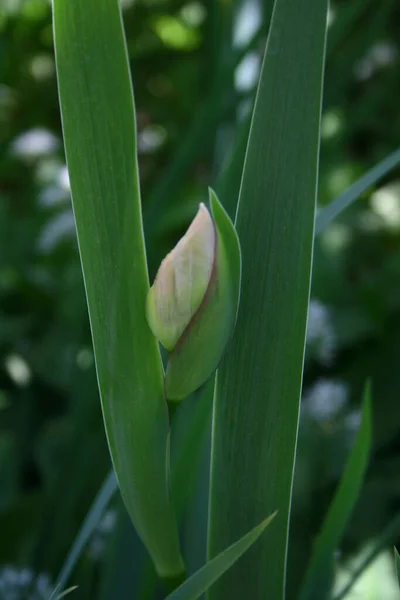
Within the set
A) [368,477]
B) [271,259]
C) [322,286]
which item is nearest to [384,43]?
[322,286]

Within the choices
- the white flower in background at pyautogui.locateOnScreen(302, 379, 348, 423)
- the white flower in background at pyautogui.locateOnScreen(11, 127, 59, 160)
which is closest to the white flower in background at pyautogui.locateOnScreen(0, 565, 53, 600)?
the white flower in background at pyautogui.locateOnScreen(302, 379, 348, 423)

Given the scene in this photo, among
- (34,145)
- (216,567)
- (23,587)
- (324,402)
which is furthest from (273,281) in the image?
(34,145)

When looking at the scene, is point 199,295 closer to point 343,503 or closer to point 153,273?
point 343,503

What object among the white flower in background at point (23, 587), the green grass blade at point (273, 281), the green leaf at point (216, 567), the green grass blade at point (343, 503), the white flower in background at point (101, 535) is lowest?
the white flower in background at point (101, 535)

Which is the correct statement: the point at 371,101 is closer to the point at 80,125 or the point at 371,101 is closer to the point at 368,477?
the point at 368,477

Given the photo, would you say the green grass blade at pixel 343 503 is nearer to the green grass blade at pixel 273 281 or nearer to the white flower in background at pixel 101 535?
the green grass blade at pixel 273 281

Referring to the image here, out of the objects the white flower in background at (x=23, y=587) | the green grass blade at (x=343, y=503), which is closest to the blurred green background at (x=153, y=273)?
the white flower in background at (x=23, y=587)

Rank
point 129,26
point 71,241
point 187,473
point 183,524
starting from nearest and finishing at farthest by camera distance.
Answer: point 187,473
point 183,524
point 71,241
point 129,26

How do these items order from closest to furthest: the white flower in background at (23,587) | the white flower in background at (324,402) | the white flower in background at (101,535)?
the white flower in background at (23,587), the white flower in background at (101,535), the white flower in background at (324,402)
